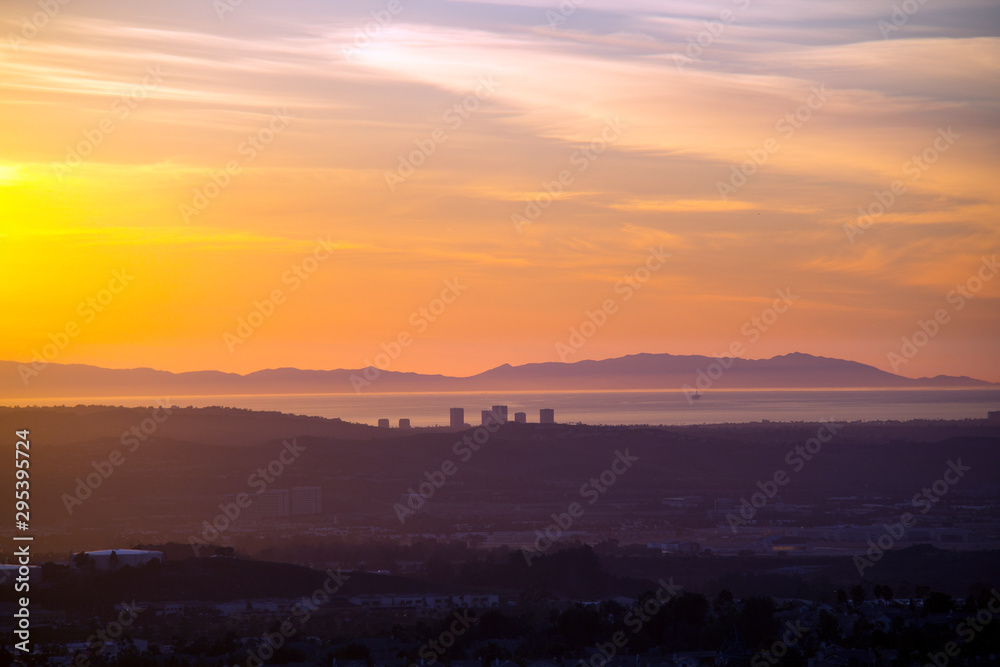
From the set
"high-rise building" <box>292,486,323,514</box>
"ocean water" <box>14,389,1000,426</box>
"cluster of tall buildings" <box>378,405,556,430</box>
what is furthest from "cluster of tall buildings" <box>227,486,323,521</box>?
"ocean water" <box>14,389,1000,426</box>

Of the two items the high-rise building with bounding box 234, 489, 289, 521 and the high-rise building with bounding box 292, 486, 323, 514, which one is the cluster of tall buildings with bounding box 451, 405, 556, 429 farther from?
the high-rise building with bounding box 234, 489, 289, 521

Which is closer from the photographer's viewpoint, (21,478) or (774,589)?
(774,589)

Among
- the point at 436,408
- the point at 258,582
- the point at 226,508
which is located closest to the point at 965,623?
the point at 258,582

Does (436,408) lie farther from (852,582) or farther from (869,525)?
(852,582)

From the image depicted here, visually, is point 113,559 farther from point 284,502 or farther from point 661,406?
point 661,406

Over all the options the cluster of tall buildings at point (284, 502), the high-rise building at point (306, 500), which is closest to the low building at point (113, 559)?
the cluster of tall buildings at point (284, 502)
